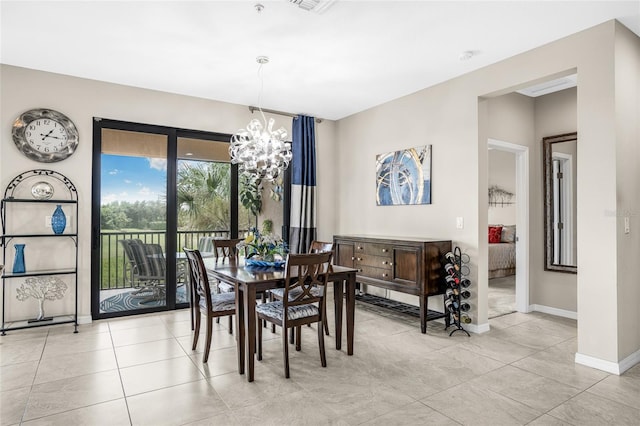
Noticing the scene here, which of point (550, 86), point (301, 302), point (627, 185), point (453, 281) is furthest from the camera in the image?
point (550, 86)

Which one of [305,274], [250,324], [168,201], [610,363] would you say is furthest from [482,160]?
[168,201]

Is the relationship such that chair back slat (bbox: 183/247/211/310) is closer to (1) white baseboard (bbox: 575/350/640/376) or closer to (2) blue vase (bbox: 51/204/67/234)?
(2) blue vase (bbox: 51/204/67/234)

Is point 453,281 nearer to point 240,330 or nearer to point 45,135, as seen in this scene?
point 240,330

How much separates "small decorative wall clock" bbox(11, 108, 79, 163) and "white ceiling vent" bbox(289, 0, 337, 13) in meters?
3.05

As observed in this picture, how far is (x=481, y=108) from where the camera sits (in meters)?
4.05

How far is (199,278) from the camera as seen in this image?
329 cm

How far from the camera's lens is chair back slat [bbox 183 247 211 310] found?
312cm

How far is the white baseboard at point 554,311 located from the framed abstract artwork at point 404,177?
6.41ft

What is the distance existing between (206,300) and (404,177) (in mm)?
2952

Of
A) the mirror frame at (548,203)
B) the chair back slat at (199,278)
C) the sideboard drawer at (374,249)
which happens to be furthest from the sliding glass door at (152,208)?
the mirror frame at (548,203)

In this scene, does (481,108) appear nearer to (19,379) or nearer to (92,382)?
(92,382)

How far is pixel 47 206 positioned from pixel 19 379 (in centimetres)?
199

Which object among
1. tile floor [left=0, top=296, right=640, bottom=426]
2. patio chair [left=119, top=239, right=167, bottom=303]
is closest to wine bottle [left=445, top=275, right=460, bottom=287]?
tile floor [left=0, top=296, right=640, bottom=426]

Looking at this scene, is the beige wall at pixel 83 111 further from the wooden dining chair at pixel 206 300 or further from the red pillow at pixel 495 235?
the red pillow at pixel 495 235
